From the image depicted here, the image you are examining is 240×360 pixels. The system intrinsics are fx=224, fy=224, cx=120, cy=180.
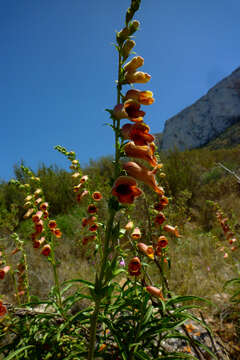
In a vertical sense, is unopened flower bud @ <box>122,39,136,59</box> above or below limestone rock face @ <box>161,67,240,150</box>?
below

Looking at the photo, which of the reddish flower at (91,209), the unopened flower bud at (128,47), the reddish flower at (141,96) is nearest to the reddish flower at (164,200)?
the reddish flower at (91,209)

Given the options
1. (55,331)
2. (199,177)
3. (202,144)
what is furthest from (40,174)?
(202,144)

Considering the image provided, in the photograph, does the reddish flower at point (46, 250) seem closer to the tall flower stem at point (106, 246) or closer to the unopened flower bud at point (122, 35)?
the tall flower stem at point (106, 246)

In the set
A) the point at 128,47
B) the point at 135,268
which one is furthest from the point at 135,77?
the point at 135,268

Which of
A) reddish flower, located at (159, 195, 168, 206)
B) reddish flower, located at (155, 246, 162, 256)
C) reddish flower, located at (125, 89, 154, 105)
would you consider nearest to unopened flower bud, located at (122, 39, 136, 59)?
reddish flower, located at (125, 89, 154, 105)

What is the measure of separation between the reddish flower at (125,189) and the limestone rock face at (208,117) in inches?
2463

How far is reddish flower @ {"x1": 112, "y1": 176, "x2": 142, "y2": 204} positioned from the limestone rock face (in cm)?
6256

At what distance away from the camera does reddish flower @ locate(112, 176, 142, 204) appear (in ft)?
4.13

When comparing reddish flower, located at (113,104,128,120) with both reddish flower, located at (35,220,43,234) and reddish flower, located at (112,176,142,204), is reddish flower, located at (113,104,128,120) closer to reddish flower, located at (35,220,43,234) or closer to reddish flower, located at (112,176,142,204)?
reddish flower, located at (112,176,142,204)

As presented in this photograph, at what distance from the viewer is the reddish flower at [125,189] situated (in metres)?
1.26

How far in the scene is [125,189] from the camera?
132cm

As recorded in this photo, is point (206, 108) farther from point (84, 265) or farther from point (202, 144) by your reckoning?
point (84, 265)

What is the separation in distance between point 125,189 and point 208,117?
72013 millimetres

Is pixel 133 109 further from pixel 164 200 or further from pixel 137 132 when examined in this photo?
pixel 164 200
